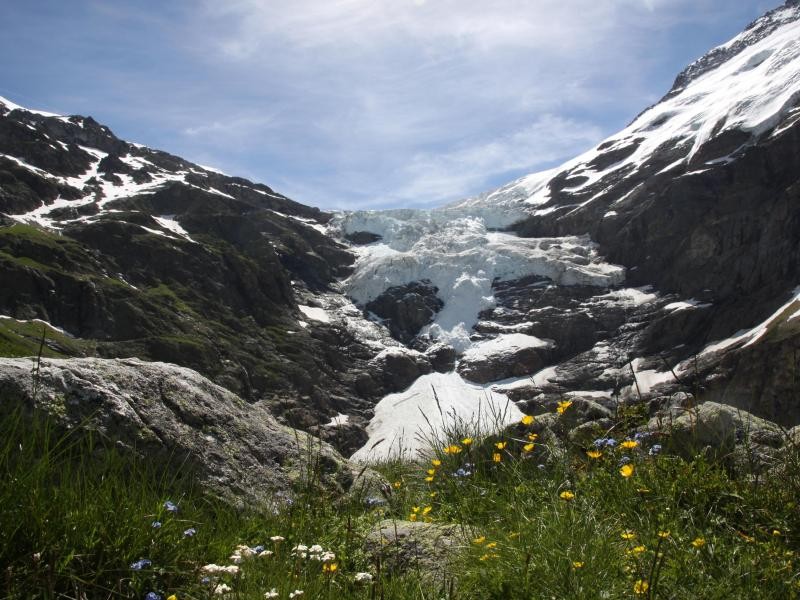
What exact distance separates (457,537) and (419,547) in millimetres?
345

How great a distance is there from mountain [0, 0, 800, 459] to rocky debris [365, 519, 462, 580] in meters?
89.1

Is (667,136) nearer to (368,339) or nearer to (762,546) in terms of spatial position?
(368,339)

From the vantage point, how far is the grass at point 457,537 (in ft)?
13.0

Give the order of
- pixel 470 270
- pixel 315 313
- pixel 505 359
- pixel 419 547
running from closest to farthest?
pixel 419 547, pixel 505 359, pixel 315 313, pixel 470 270

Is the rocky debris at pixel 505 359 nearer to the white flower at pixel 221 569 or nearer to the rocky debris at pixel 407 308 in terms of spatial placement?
the rocky debris at pixel 407 308

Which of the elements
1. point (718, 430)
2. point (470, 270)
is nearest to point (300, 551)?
point (718, 430)

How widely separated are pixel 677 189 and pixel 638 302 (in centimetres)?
3258

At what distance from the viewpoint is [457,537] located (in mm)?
5441

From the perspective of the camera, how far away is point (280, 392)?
388 feet

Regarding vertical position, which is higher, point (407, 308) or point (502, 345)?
point (407, 308)

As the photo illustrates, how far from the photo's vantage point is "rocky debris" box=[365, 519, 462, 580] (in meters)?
5.06

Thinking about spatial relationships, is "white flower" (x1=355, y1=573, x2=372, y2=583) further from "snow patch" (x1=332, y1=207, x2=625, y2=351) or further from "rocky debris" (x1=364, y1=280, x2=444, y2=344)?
"rocky debris" (x1=364, y1=280, x2=444, y2=344)

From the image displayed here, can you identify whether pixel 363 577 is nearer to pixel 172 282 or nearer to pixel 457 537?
pixel 457 537

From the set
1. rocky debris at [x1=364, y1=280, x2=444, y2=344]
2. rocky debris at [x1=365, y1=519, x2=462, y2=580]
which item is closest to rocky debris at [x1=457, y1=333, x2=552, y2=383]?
rocky debris at [x1=364, y1=280, x2=444, y2=344]
